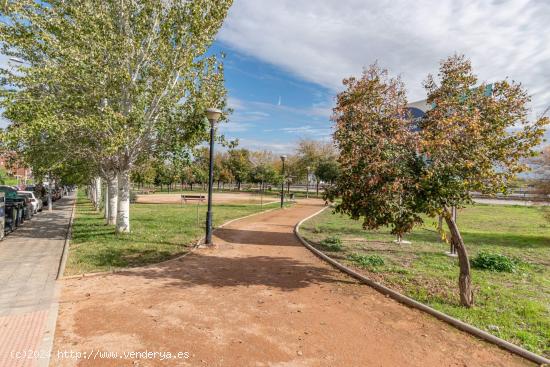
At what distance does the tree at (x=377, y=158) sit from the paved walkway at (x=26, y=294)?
5.87 metres

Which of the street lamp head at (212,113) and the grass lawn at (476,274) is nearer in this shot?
the grass lawn at (476,274)

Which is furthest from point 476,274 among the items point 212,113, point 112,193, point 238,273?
point 112,193

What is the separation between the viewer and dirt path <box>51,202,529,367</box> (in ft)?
14.9

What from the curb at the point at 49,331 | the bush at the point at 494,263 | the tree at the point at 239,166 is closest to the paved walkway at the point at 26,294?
the curb at the point at 49,331

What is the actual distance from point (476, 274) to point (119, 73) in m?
13.0

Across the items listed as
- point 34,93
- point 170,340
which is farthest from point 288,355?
point 34,93

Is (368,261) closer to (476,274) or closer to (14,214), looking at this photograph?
(476,274)

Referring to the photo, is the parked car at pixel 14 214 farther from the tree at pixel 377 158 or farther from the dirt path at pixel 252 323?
the tree at pixel 377 158

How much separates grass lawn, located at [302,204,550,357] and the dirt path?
2.74 feet

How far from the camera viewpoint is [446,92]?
689cm

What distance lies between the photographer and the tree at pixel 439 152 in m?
5.70

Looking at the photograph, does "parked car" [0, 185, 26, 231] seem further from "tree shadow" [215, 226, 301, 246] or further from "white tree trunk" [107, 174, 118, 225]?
"tree shadow" [215, 226, 301, 246]

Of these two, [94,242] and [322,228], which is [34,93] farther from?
[322,228]

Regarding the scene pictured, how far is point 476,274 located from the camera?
28.3ft
